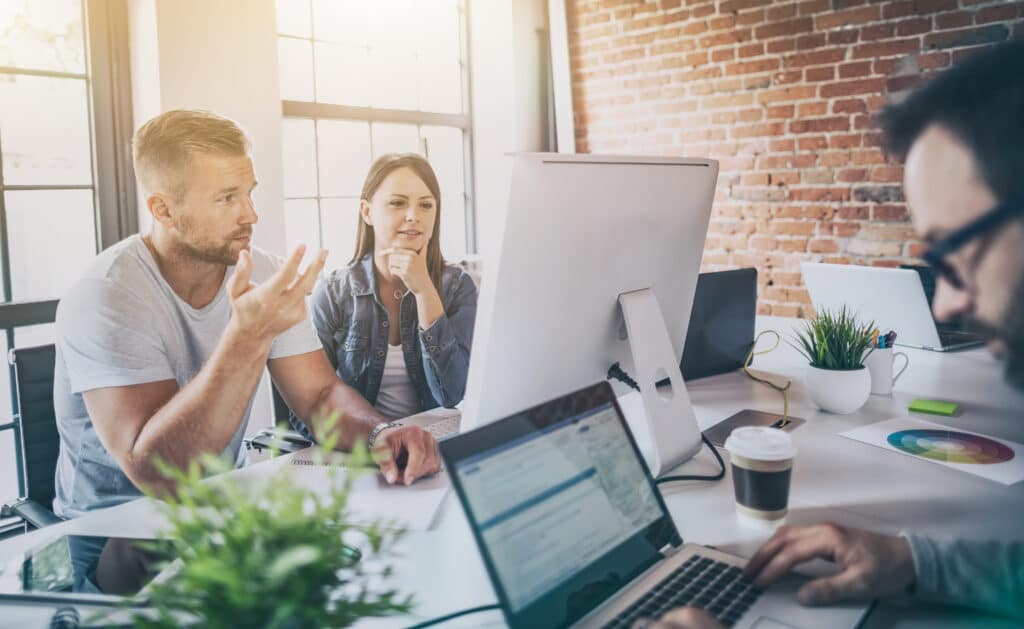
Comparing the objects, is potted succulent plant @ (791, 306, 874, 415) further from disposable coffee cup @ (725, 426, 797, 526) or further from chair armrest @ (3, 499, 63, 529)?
chair armrest @ (3, 499, 63, 529)

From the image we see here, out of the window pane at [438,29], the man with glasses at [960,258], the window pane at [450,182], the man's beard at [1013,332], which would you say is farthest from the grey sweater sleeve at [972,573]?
the window pane at [438,29]

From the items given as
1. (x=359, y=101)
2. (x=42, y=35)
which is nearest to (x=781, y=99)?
(x=359, y=101)

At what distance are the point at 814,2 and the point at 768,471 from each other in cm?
305

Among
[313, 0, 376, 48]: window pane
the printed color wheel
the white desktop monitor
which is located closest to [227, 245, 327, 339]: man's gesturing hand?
the white desktop monitor

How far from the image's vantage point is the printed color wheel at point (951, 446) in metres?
1.32

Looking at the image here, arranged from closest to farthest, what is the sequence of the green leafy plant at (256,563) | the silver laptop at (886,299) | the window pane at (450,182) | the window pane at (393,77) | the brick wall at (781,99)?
1. the green leafy plant at (256,563)
2. the silver laptop at (886,299)
3. the brick wall at (781,99)
4. the window pane at (393,77)
5. the window pane at (450,182)

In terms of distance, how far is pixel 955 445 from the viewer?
139 centimetres

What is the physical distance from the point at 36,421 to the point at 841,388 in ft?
5.57

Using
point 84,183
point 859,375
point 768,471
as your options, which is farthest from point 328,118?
point 768,471

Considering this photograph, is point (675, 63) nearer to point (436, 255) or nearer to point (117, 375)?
point (436, 255)

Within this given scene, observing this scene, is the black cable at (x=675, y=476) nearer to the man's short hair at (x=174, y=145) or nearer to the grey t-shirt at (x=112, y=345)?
the grey t-shirt at (x=112, y=345)

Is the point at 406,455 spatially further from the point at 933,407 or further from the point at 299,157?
the point at 299,157

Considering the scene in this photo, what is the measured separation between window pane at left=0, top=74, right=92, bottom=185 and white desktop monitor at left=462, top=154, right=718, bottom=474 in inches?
92.6

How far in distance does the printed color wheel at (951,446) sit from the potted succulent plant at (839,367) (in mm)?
135
